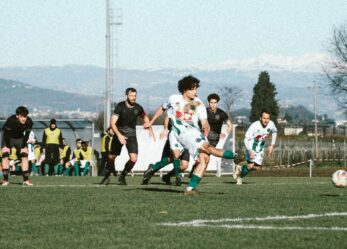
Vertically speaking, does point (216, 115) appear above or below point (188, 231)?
above

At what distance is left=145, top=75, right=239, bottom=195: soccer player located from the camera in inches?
619

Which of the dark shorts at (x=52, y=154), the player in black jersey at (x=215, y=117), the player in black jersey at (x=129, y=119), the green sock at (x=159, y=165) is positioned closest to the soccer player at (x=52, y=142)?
the dark shorts at (x=52, y=154)

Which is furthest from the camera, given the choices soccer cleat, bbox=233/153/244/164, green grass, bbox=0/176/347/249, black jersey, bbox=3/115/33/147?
black jersey, bbox=3/115/33/147

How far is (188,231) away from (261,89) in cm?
14514

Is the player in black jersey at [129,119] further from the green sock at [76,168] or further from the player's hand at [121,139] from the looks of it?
the green sock at [76,168]

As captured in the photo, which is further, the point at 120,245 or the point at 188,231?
the point at 188,231

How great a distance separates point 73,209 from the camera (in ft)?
41.5

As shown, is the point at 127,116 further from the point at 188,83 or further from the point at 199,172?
the point at 199,172

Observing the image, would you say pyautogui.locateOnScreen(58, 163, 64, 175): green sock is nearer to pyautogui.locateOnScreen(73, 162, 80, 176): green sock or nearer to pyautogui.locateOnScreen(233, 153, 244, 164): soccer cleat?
pyautogui.locateOnScreen(73, 162, 80, 176): green sock

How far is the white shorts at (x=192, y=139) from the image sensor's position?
15.7m

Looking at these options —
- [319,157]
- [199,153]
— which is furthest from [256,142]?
[319,157]

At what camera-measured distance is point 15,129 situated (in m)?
21.3

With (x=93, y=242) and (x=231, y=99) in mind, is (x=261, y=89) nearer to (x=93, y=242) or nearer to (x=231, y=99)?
(x=231, y=99)

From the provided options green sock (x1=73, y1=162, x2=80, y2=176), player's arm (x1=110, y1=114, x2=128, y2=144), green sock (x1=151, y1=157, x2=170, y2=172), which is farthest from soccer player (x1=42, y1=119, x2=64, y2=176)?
green sock (x1=151, y1=157, x2=170, y2=172)
